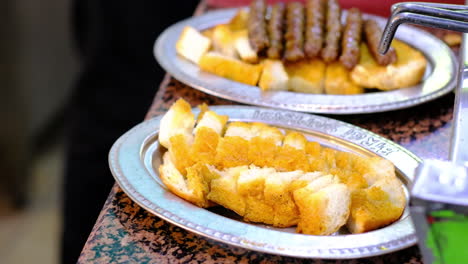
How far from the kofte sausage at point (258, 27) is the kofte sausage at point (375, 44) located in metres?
0.40

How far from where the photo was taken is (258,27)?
239 centimetres

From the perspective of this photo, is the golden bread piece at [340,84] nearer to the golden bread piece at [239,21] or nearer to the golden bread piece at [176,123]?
the golden bread piece at [239,21]

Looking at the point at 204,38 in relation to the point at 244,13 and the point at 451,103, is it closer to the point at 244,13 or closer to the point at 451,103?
the point at 244,13

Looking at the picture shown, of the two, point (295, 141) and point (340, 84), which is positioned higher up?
point (295, 141)

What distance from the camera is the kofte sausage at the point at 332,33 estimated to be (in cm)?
226

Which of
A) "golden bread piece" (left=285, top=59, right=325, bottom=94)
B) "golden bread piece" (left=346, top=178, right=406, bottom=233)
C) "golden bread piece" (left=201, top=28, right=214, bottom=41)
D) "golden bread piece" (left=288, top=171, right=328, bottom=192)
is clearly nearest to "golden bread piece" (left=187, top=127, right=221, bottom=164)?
"golden bread piece" (left=288, top=171, right=328, bottom=192)

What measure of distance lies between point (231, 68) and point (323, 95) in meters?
0.36

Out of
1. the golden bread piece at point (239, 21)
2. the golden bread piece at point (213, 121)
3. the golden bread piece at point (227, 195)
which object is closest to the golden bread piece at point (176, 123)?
the golden bread piece at point (213, 121)

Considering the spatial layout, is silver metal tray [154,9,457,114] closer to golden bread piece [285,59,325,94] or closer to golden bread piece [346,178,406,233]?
golden bread piece [285,59,325,94]

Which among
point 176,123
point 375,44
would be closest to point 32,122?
point 375,44

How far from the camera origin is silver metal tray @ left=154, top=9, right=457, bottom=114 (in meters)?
2.01

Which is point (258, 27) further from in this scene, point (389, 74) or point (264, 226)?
point (264, 226)

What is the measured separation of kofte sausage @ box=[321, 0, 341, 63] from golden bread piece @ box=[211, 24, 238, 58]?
36 cm

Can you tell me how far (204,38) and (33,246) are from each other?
284cm
